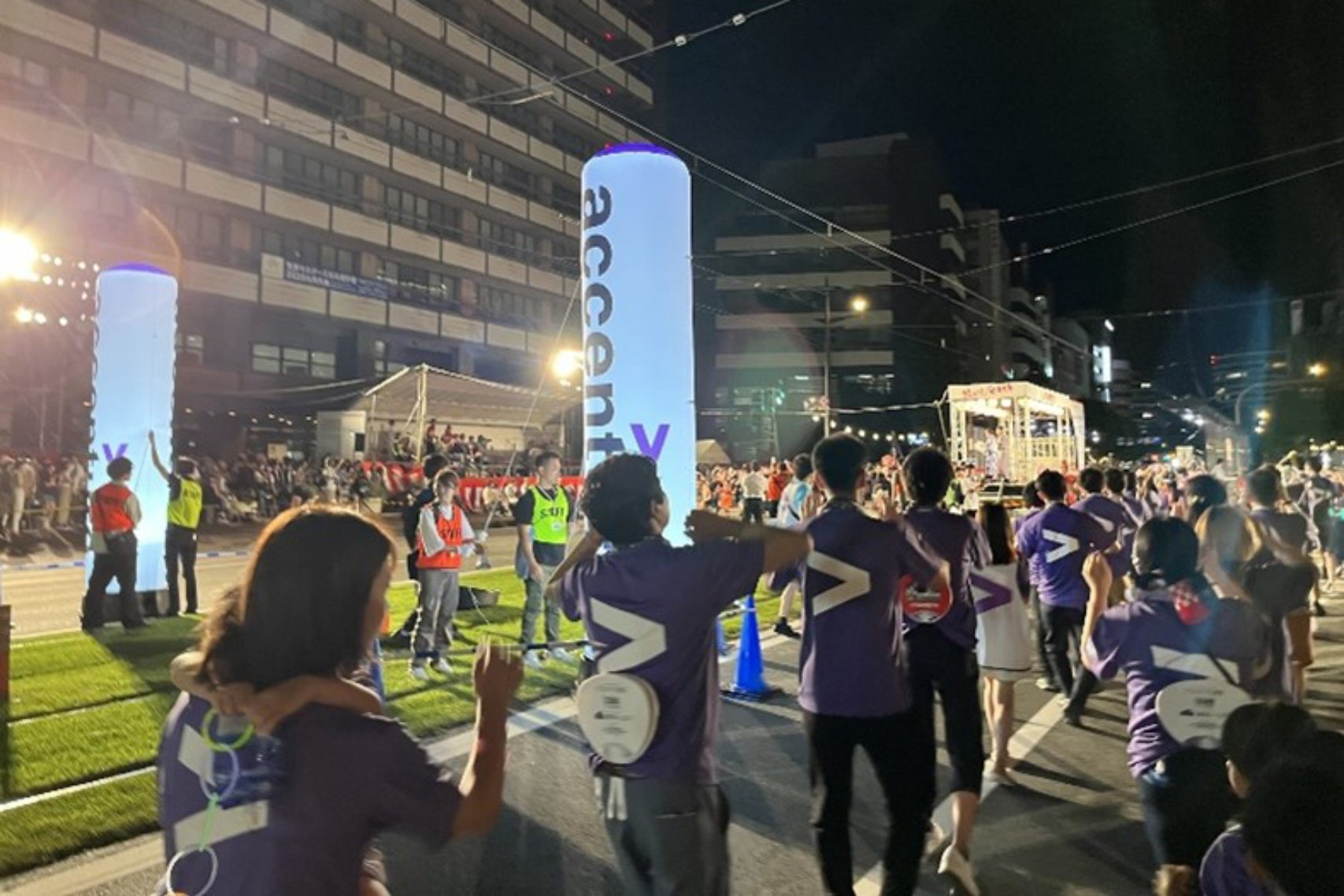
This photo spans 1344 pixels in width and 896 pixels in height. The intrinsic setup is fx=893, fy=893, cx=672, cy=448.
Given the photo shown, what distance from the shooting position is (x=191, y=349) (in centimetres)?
3194

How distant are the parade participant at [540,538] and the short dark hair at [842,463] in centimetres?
510

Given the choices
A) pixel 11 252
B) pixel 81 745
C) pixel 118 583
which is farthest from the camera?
pixel 11 252

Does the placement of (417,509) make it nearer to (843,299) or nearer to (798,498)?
(798,498)

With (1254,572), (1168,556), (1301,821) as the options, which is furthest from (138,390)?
(1301,821)

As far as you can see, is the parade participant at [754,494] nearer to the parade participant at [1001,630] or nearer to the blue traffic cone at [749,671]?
the blue traffic cone at [749,671]

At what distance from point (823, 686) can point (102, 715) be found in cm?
596

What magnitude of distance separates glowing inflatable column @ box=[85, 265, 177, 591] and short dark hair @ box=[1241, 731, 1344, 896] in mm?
11313

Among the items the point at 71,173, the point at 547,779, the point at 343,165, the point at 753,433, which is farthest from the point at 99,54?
the point at 753,433

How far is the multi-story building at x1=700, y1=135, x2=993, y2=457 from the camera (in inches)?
2692

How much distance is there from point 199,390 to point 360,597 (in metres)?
31.5

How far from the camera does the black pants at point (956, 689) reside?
13.6 ft

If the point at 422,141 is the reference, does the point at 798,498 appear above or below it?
below

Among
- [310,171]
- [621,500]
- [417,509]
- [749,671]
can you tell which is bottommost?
[749,671]

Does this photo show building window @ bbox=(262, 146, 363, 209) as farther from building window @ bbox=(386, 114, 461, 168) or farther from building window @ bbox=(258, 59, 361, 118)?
building window @ bbox=(386, 114, 461, 168)
